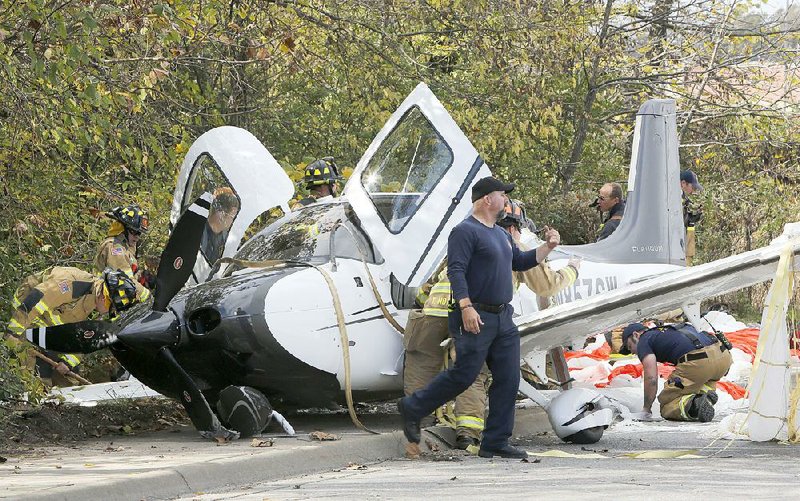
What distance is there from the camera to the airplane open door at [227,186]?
1100 cm

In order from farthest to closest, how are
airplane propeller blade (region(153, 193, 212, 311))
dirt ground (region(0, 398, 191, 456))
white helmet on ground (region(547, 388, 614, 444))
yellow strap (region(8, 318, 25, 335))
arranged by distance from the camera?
yellow strap (region(8, 318, 25, 335)), white helmet on ground (region(547, 388, 614, 444)), airplane propeller blade (region(153, 193, 212, 311)), dirt ground (region(0, 398, 191, 456))

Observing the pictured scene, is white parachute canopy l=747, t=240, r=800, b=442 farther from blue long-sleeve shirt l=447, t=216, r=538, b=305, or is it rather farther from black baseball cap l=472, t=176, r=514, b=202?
black baseball cap l=472, t=176, r=514, b=202

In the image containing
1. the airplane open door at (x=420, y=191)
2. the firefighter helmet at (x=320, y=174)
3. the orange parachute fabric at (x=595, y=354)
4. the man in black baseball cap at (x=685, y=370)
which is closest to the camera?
the airplane open door at (x=420, y=191)

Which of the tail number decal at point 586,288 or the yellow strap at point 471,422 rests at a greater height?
the tail number decal at point 586,288

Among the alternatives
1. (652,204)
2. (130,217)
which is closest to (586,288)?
(652,204)

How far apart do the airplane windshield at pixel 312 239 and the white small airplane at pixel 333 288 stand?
0.02 metres

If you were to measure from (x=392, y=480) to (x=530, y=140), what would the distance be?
11.8 m

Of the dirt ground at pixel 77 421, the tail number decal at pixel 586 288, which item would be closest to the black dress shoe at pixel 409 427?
the dirt ground at pixel 77 421

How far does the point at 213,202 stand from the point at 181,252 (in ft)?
4.86

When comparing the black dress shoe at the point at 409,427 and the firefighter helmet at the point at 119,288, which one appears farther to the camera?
the firefighter helmet at the point at 119,288

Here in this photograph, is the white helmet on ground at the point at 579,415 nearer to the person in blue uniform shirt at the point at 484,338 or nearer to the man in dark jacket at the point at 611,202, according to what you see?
the person in blue uniform shirt at the point at 484,338

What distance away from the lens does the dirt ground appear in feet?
30.7

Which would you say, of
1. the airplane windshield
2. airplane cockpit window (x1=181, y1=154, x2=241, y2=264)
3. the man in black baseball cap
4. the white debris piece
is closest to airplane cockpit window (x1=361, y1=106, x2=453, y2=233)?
the airplane windshield

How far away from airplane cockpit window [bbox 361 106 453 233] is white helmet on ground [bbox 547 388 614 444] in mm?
1833
